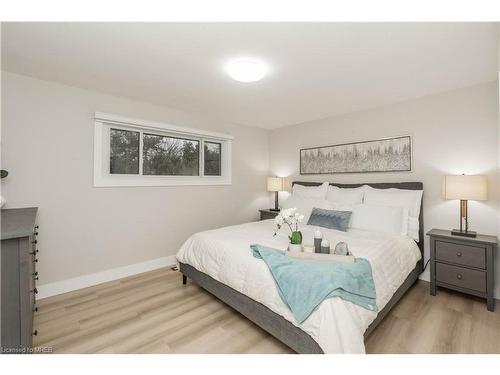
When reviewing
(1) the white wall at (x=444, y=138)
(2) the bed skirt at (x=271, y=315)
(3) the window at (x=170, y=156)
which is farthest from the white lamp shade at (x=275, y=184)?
(2) the bed skirt at (x=271, y=315)

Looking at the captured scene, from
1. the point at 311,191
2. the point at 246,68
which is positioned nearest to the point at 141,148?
the point at 246,68

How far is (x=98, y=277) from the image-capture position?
2.68m

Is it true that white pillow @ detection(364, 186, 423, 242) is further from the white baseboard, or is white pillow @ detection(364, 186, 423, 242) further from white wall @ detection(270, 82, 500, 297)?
→ the white baseboard

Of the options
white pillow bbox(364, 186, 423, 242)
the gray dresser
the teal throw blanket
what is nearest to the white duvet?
the teal throw blanket

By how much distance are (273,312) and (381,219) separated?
1.72 meters

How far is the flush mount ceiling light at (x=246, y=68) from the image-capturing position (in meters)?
1.90

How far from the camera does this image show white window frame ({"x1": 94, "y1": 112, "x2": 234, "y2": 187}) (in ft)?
8.76

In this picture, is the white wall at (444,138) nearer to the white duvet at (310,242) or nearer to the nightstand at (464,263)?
the nightstand at (464,263)

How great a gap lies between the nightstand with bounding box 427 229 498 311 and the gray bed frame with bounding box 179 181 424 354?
0.79 ft

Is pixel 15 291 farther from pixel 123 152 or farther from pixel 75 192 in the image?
pixel 123 152

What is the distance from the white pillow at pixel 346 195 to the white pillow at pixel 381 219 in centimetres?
22
